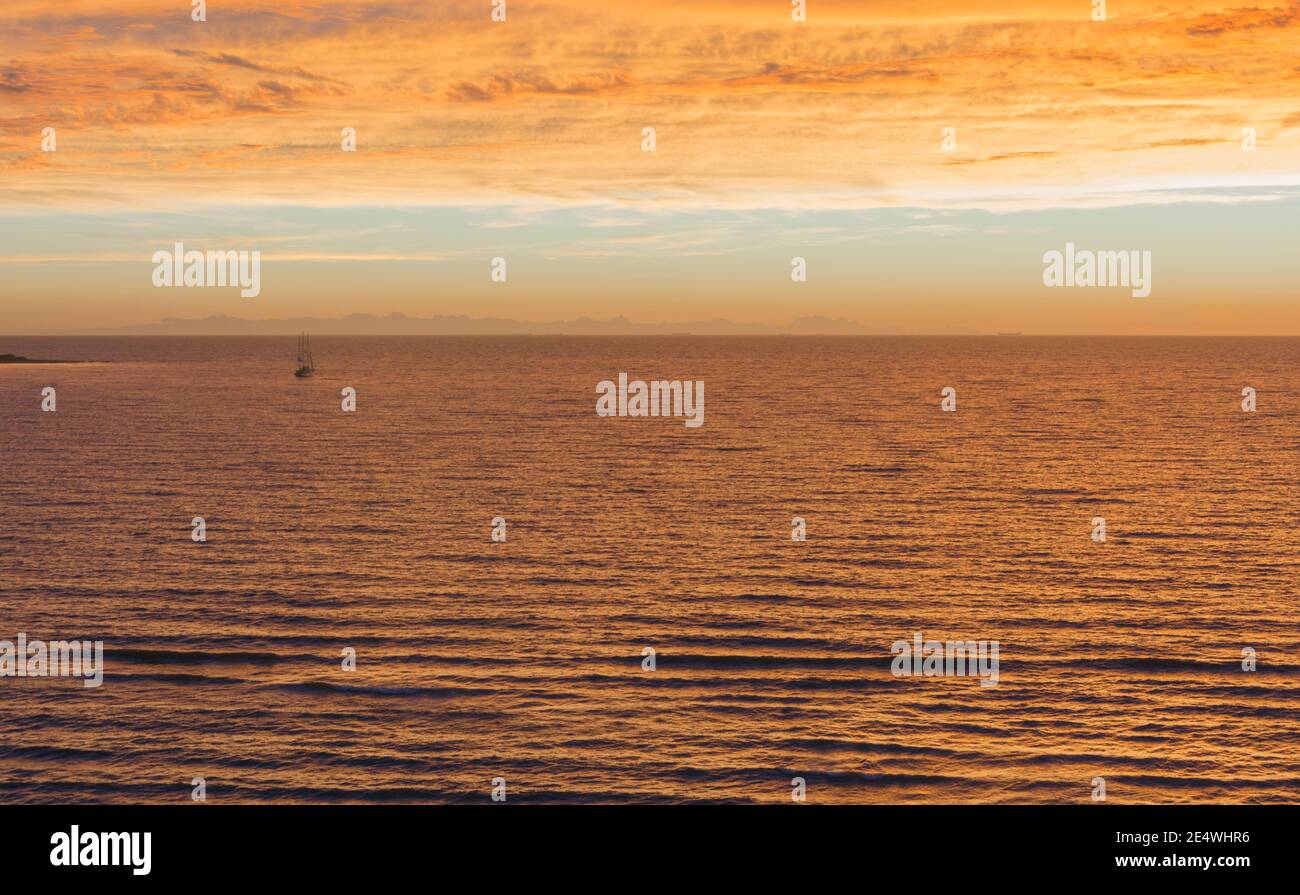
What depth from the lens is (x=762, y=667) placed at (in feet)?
120

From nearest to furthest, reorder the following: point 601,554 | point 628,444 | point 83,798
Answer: point 83,798
point 601,554
point 628,444

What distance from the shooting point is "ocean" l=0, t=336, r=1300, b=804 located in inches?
1137

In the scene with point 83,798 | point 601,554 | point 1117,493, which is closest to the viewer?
point 83,798

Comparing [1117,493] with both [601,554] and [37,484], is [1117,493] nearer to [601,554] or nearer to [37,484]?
[601,554]

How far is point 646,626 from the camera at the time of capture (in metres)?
40.6

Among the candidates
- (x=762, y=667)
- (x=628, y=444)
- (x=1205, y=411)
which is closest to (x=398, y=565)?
(x=762, y=667)

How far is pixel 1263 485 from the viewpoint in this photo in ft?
244

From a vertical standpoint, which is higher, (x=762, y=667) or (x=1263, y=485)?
(x=1263, y=485)

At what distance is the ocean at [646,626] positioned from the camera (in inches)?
1137
